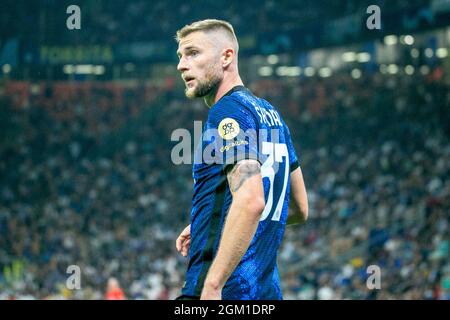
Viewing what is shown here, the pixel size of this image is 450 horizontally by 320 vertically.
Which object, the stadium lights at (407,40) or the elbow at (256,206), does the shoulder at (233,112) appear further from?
the stadium lights at (407,40)

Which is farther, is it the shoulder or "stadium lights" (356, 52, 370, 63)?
"stadium lights" (356, 52, 370, 63)

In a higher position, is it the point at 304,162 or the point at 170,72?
the point at 170,72

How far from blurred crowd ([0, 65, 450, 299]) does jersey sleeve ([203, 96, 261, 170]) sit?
26.7ft

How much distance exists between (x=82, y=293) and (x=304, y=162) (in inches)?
332

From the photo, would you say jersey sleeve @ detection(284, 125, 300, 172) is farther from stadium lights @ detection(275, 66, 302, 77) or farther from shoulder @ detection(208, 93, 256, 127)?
stadium lights @ detection(275, 66, 302, 77)

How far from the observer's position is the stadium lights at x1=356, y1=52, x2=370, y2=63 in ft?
86.8

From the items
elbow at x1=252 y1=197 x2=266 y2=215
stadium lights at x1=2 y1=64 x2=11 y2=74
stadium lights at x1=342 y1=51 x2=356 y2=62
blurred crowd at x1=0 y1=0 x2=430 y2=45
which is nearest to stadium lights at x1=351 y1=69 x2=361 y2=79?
stadium lights at x1=342 y1=51 x2=356 y2=62

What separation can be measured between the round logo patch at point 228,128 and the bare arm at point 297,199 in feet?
2.09

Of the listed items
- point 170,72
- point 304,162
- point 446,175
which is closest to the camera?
point 446,175

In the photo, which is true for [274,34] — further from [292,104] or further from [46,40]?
[46,40]

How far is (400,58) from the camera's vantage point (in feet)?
81.6

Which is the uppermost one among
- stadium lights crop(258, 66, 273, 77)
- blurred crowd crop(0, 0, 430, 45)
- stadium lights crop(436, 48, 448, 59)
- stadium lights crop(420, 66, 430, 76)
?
blurred crowd crop(0, 0, 430, 45)
